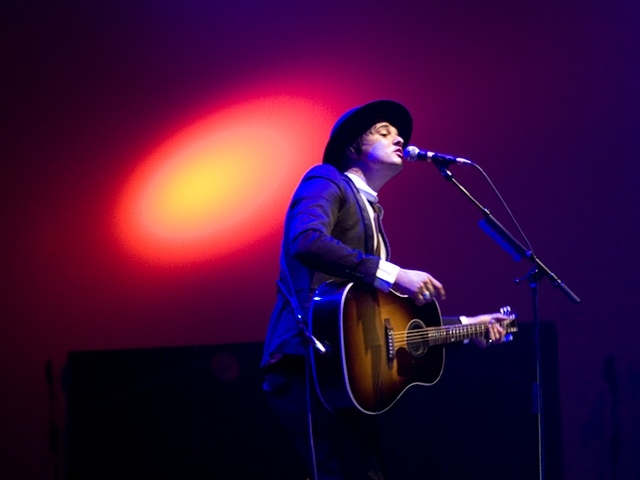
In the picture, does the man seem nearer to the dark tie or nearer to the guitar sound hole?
the dark tie

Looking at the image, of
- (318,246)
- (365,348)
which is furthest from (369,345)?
(318,246)

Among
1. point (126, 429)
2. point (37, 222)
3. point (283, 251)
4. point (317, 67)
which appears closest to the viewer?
point (283, 251)

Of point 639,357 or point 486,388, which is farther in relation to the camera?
point 639,357

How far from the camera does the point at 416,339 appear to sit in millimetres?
2654

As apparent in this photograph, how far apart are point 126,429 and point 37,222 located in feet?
3.65

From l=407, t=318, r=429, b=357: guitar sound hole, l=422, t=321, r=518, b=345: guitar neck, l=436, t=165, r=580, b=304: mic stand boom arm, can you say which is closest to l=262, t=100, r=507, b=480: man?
l=407, t=318, r=429, b=357: guitar sound hole

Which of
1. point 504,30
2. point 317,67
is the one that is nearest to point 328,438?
point 317,67

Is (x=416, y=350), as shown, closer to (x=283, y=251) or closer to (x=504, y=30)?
(x=283, y=251)

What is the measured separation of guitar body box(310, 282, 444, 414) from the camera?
224 cm

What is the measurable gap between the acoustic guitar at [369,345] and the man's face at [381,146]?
0.61 meters

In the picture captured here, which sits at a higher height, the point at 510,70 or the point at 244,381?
the point at 510,70

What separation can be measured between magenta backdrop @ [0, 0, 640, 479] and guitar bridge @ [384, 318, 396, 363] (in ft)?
5.37

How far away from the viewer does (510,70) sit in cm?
469

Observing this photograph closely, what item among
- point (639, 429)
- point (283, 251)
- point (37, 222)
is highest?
point (37, 222)
